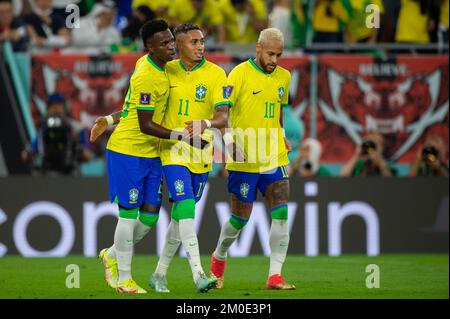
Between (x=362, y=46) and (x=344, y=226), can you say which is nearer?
(x=344, y=226)

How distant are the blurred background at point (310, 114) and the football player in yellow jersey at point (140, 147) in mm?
5072

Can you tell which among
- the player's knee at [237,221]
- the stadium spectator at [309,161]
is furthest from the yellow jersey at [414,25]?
the player's knee at [237,221]

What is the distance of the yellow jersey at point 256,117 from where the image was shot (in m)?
12.8

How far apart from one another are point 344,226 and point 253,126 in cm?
497

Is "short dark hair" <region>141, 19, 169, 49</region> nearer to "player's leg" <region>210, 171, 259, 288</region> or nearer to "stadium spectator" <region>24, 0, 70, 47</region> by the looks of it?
"player's leg" <region>210, 171, 259, 288</region>

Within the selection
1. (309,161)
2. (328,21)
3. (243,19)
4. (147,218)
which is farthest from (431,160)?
(147,218)

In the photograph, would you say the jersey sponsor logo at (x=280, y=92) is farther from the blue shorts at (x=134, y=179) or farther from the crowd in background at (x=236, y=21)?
the crowd in background at (x=236, y=21)

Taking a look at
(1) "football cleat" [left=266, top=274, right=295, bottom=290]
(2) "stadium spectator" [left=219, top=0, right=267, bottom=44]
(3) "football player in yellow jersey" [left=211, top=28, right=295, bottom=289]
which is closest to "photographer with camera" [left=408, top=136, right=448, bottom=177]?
(2) "stadium spectator" [left=219, top=0, right=267, bottom=44]

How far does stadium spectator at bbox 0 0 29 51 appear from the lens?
18.6 m

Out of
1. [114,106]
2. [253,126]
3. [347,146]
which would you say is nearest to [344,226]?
[347,146]

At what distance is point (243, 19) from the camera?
19156 millimetres

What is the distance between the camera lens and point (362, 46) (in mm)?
18438

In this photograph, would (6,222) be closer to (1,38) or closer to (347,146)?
(1,38)

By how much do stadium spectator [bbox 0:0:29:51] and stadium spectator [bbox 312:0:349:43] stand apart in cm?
455
